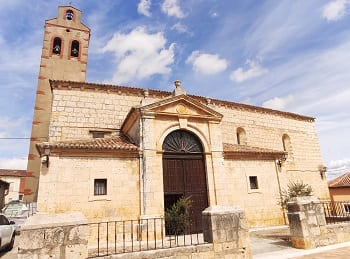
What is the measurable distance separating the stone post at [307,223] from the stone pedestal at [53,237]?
6.36 meters

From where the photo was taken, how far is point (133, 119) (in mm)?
11227

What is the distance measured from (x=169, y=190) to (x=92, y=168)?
11.0ft

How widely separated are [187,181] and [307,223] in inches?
192

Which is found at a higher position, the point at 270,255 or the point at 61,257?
the point at 61,257

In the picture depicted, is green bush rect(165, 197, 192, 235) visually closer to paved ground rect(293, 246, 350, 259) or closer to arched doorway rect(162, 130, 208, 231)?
arched doorway rect(162, 130, 208, 231)

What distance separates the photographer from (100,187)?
367 inches

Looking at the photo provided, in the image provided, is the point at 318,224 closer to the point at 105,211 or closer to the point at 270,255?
the point at 270,255

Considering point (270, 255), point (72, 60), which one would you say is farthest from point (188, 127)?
point (72, 60)

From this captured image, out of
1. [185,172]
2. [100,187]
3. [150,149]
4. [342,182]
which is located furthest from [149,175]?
[342,182]

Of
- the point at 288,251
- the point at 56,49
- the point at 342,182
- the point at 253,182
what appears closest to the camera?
the point at 288,251

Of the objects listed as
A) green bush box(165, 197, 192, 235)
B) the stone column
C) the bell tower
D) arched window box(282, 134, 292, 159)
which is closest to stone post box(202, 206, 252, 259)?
green bush box(165, 197, 192, 235)

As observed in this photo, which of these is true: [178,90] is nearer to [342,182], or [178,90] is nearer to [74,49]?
[74,49]

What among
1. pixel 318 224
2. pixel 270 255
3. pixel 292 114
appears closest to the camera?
pixel 270 255

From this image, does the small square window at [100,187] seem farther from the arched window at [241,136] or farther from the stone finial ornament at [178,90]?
the arched window at [241,136]
